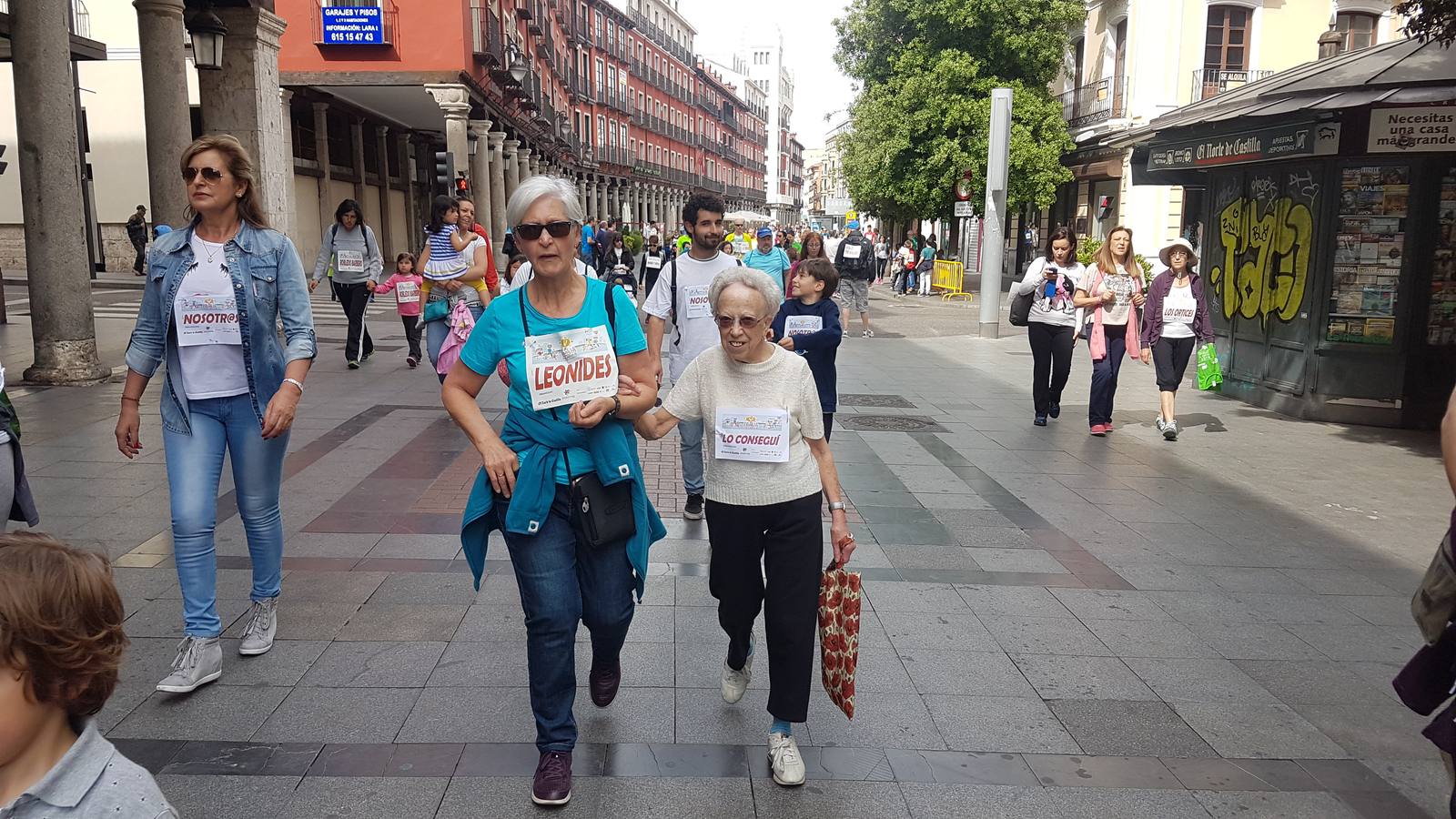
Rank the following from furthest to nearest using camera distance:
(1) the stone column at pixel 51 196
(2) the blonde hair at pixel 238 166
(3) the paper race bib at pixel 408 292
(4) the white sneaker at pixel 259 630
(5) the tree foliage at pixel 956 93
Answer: (5) the tree foliage at pixel 956 93 < (3) the paper race bib at pixel 408 292 < (1) the stone column at pixel 51 196 < (4) the white sneaker at pixel 259 630 < (2) the blonde hair at pixel 238 166

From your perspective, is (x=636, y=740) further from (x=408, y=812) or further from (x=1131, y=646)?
(x=1131, y=646)

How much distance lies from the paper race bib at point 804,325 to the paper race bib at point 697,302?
22.2 inches

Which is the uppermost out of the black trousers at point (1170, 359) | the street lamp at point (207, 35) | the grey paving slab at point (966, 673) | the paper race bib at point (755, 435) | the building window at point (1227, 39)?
the building window at point (1227, 39)

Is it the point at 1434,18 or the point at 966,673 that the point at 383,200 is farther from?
the point at 966,673

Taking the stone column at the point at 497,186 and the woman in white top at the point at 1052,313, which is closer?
the woman in white top at the point at 1052,313

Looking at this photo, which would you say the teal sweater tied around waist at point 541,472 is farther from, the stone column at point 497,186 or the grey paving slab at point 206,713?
the stone column at point 497,186

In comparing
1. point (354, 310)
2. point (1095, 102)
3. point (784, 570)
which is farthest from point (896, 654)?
point (1095, 102)

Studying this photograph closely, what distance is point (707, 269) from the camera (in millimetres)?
5805

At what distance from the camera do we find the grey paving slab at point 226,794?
2.96m

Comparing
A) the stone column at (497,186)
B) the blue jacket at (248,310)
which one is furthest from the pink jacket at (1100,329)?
the stone column at (497,186)

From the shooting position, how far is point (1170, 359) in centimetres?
895

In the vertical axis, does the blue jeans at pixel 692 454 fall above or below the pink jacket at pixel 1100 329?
below

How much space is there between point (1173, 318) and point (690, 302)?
4.99 meters

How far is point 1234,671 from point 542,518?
2.81 m
